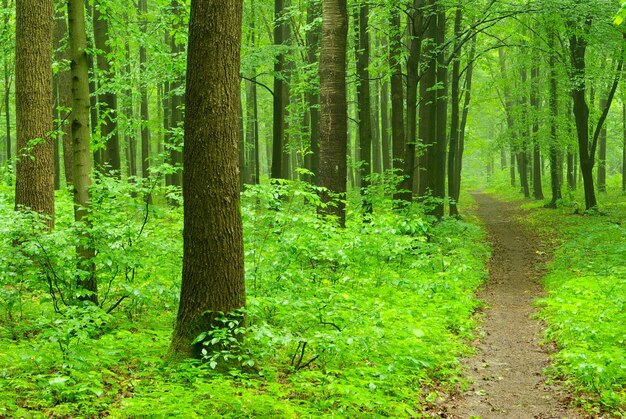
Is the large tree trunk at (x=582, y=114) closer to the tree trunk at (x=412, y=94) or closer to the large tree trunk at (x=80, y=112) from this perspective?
the tree trunk at (x=412, y=94)

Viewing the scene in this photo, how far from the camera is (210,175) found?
18.3 ft

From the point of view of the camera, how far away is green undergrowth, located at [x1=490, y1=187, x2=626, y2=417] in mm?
6309

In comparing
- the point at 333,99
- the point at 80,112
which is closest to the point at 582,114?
the point at 333,99

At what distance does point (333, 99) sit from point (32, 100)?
5646mm

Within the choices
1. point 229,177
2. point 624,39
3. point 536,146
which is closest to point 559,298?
point 229,177

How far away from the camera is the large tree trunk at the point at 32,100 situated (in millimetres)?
9570

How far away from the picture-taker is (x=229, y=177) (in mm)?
5676

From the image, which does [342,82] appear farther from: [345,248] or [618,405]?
[618,405]

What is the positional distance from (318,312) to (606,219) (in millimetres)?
18452

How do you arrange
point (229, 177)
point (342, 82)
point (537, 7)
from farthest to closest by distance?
point (537, 7) → point (342, 82) → point (229, 177)

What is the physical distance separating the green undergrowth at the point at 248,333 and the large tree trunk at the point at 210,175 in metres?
0.42

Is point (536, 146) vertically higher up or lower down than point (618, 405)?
higher up

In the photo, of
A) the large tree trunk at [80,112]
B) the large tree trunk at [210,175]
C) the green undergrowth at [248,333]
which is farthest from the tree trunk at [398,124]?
the large tree trunk at [210,175]

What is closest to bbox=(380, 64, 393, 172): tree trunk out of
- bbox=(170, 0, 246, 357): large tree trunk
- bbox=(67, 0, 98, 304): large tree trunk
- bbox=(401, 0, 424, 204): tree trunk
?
bbox=(401, 0, 424, 204): tree trunk
